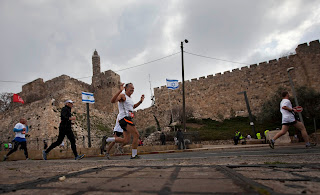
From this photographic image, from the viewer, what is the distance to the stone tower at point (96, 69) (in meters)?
37.2

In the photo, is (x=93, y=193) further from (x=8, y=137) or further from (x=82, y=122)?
(x=8, y=137)

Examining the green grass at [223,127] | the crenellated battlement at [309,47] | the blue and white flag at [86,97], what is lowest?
the green grass at [223,127]

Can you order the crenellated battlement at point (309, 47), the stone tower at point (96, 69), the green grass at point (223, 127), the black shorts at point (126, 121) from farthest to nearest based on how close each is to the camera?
the stone tower at point (96, 69)
the crenellated battlement at point (309, 47)
the green grass at point (223, 127)
the black shorts at point (126, 121)

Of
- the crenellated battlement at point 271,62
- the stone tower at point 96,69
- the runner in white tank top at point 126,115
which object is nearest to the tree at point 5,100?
the stone tower at point 96,69

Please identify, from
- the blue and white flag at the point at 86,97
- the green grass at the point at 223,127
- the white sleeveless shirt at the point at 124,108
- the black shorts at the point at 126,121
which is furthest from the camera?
the green grass at the point at 223,127

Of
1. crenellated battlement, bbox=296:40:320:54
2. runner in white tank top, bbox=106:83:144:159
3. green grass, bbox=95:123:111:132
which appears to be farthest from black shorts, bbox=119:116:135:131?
crenellated battlement, bbox=296:40:320:54

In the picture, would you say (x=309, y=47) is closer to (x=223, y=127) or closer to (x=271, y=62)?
(x=271, y=62)

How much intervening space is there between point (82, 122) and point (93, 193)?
21792 millimetres

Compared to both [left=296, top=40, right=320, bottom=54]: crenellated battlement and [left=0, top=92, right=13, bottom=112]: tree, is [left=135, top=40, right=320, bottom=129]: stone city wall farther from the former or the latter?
[left=0, top=92, right=13, bottom=112]: tree

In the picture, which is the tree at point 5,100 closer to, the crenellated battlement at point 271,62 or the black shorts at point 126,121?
the crenellated battlement at point 271,62

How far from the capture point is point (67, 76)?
34219mm

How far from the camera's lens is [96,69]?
3894 cm

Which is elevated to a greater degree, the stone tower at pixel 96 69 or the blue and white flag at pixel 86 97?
the stone tower at pixel 96 69

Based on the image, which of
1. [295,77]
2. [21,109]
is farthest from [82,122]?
[295,77]
